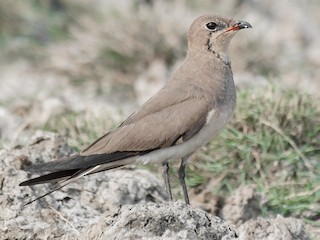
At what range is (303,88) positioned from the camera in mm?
6652

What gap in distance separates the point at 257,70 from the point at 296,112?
308 centimetres

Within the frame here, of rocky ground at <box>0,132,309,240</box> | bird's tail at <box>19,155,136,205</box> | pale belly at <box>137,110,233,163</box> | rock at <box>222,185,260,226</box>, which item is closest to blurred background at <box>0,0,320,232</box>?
rock at <box>222,185,260,226</box>

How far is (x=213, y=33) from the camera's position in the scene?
5582 millimetres

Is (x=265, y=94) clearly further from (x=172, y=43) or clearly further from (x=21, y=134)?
(x=172, y=43)

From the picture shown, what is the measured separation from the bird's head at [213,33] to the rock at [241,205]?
0.87 metres

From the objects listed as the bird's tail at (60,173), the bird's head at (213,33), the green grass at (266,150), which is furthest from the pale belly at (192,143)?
the green grass at (266,150)

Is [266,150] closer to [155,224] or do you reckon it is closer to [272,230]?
[272,230]

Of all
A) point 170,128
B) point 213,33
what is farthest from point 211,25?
point 170,128

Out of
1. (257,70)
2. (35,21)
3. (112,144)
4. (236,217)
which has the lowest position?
(236,217)

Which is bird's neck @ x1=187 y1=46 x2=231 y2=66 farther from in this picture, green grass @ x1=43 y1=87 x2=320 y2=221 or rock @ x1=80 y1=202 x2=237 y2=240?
rock @ x1=80 y1=202 x2=237 y2=240

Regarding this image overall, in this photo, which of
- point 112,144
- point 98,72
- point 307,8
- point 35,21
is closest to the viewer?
point 112,144

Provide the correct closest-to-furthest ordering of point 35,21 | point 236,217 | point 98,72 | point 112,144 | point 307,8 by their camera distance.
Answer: point 112,144 → point 236,217 → point 98,72 → point 35,21 → point 307,8

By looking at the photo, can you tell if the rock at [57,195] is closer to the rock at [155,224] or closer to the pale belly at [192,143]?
the pale belly at [192,143]

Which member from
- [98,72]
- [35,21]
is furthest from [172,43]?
[35,21]
